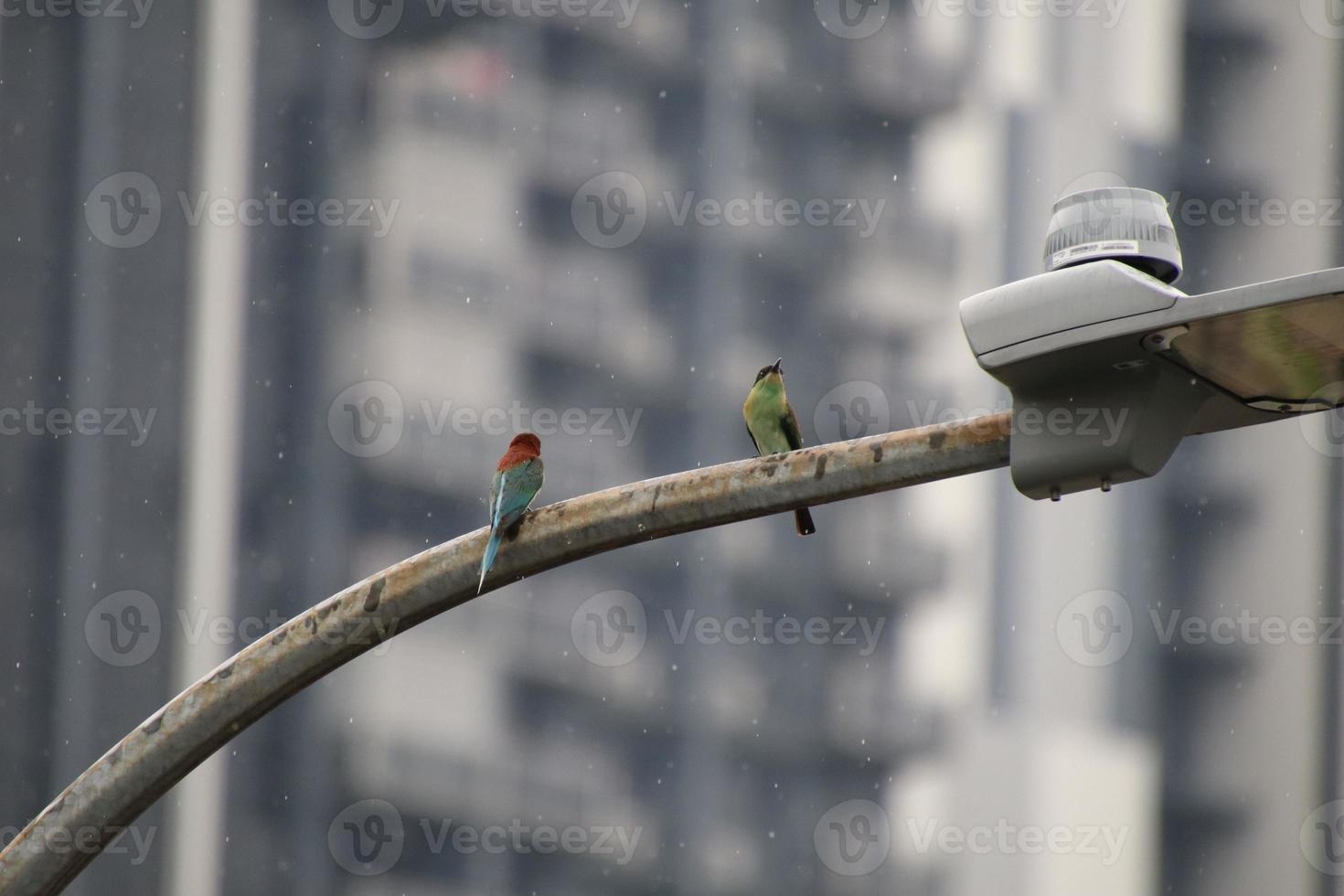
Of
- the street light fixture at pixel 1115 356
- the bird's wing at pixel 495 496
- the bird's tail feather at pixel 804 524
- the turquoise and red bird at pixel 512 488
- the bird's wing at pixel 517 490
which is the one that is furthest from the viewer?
the bird's tail feather at pixel 804 524

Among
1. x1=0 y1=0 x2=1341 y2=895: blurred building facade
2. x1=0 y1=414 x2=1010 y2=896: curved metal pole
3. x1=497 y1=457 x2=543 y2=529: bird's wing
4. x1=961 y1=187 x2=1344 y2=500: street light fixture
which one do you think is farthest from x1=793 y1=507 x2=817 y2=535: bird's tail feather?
x1=0 y1=0 x2=1341 y2=895: blurred building facade

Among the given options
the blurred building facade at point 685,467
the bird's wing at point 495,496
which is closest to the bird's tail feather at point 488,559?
the bird's wing at point 495,496

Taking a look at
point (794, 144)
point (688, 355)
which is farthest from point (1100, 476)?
point (794, 144)

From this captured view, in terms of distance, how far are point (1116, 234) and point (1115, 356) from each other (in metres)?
0.24

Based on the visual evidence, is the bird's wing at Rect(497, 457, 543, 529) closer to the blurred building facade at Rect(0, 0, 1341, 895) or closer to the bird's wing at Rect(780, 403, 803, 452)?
the bird's wing at Rect(780, 403, 803, 452)

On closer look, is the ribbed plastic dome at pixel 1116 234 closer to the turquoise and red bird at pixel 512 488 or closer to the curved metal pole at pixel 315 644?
the curved metal pole at pixel 315 644

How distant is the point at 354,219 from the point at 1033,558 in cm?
2097

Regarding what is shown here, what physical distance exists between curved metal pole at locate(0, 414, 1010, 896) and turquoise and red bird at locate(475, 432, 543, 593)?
3cm

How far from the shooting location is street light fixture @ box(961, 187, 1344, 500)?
2.76 metres

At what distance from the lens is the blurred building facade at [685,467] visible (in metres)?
32.1

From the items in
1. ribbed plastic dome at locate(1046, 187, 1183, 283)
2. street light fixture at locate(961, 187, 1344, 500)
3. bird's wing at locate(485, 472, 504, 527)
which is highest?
ribbed plastic dome at locate(1046, 187, 1183, 283)

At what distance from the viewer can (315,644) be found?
125 inches

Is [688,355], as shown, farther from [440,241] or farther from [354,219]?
[354,219]

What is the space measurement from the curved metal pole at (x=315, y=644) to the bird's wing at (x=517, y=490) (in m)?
0.31
